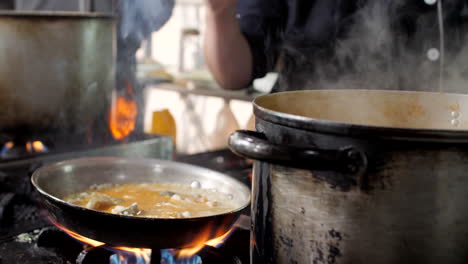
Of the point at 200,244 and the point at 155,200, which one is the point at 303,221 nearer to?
the point at 200,244

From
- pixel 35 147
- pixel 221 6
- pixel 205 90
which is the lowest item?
pixel 205 90

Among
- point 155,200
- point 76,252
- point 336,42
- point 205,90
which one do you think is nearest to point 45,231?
point 76,252

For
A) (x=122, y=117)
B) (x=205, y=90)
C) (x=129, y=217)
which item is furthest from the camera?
(x=205, y=90)

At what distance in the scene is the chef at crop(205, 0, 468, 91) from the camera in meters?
1.92

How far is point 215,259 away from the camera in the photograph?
113 cm

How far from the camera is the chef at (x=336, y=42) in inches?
75.5

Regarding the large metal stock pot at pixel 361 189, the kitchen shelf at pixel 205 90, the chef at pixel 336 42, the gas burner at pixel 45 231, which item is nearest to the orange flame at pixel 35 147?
the gas burner at pixel 45 231

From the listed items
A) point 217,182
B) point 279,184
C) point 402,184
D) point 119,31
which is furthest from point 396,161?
point 119,31

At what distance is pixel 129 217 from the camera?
90cm

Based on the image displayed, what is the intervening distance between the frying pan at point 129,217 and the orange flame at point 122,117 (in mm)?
825

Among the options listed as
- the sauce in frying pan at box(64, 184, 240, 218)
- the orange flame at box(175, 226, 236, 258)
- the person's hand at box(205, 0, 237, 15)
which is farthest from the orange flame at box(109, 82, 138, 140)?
the orange flame at box(175, 226, 236, 258)

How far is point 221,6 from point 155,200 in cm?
116

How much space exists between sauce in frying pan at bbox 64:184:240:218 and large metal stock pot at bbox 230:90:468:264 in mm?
449

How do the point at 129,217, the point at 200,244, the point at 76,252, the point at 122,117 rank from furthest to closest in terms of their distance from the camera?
the point at 122,117, the point at 76,252, the point at 200,244, the point at 129,217
